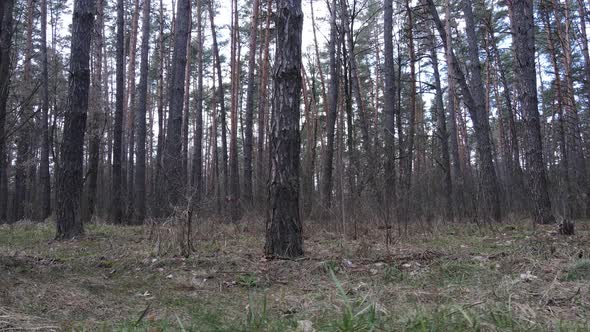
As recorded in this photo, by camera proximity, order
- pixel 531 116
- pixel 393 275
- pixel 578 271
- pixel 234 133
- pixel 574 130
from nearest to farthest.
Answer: pixel 578 271, pixel 393 275, pixel 531 116, pixel 234 133, pixel 574 130

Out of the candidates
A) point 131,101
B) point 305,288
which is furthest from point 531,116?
point 131,101

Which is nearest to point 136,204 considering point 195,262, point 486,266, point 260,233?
point 260,233

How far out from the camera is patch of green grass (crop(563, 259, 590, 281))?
3.38 meters

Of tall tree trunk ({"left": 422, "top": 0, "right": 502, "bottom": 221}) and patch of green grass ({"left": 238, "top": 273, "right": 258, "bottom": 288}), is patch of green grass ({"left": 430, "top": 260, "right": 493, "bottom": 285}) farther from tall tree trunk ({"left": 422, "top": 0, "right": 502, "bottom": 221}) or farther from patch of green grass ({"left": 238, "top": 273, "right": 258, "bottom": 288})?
tall tree trunk ({"left": 422, "top": 0, "right": 502, "bottom": 221})

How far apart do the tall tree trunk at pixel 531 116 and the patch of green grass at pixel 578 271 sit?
18.4 feet

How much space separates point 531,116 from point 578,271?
6405mm

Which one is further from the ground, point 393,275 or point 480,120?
point 480,120

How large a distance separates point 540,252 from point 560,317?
269 cm

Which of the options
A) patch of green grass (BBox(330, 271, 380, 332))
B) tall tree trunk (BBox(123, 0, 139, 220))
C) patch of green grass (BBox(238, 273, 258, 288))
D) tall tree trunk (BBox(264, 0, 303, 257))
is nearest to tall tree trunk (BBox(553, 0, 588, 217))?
tall tree trunk (BBox(264, 0, 303, 257))

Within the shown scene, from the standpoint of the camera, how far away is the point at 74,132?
22.6ft

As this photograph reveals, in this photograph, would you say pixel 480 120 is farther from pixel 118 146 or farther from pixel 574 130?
pixel 118 146

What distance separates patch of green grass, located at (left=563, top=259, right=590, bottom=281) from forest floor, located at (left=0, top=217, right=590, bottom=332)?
13mm

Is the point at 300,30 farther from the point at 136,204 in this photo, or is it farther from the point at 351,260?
the point at 136,204

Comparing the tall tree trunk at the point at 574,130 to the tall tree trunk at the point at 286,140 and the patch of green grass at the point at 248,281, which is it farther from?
the patch of green grass at the point at 248,281
